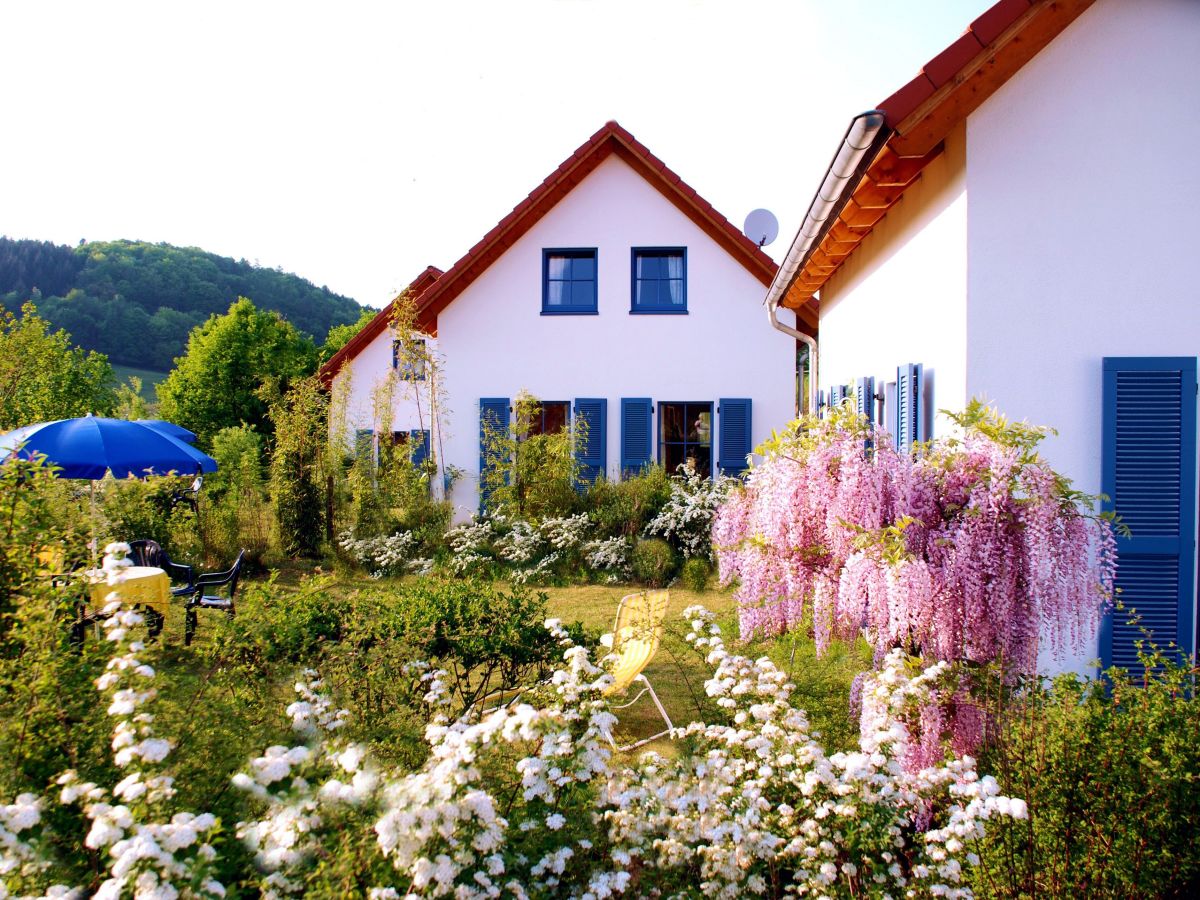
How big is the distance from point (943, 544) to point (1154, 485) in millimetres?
1602

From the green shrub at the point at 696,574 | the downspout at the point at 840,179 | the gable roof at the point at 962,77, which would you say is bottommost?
the green shrub at the point at 696,574

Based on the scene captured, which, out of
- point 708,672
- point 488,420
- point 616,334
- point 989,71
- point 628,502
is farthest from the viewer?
point 616,334

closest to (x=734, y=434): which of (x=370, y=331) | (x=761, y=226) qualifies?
(x=761, y=226)

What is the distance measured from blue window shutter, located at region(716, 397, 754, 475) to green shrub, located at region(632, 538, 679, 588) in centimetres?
288

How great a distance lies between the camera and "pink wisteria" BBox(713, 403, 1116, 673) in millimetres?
3285

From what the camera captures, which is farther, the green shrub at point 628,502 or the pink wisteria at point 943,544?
the green shrub at point 628,502

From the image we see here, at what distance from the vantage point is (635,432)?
12523 millimetres

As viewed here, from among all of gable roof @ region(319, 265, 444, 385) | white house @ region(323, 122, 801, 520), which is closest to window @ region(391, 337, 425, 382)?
white house @ region(323, 122, 801, 520)

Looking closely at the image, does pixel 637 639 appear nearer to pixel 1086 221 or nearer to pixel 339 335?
pixel 1086 221

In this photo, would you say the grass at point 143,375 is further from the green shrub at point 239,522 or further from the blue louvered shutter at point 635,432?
the blue louvered shutter at point 635,432

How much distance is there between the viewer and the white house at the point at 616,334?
12547mm

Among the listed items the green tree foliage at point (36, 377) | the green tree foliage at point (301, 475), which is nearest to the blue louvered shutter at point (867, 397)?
the green tree foliage at point (301, 475)

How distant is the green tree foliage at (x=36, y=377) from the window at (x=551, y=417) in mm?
7337

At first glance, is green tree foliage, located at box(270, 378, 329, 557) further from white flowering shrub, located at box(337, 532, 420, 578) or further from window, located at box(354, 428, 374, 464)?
white flowering shrub, located at box(337, 532, 420, 578)
